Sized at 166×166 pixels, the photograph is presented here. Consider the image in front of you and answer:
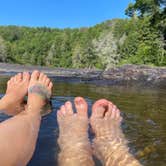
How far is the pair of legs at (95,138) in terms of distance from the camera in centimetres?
189

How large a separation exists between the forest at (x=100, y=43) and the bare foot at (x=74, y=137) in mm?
18493

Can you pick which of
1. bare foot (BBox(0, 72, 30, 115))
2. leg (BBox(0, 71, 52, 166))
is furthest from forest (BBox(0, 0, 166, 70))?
leg (BBox(0, 71, 52, 166))

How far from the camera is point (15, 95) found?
323 centimetres

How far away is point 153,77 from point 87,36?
59.7 m

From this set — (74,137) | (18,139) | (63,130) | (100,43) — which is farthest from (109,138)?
(100,43)

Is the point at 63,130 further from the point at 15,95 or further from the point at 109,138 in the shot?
the point at 15,95

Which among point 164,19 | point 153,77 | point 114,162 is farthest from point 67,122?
point 164,19

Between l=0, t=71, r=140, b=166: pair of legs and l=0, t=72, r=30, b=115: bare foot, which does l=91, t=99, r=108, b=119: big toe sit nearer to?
l=0, t=71, r=140, b=166: pair of legs

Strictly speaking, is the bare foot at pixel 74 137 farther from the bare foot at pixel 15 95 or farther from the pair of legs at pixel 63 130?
the bare foot at pixel 15 95

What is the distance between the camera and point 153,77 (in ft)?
34.2

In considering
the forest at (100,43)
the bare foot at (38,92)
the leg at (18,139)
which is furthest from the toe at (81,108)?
the forest at (100,43)

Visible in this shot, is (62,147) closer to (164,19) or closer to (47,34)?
(164,19)

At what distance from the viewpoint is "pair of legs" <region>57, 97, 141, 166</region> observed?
1.89 metres

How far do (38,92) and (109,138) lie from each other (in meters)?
0.95
